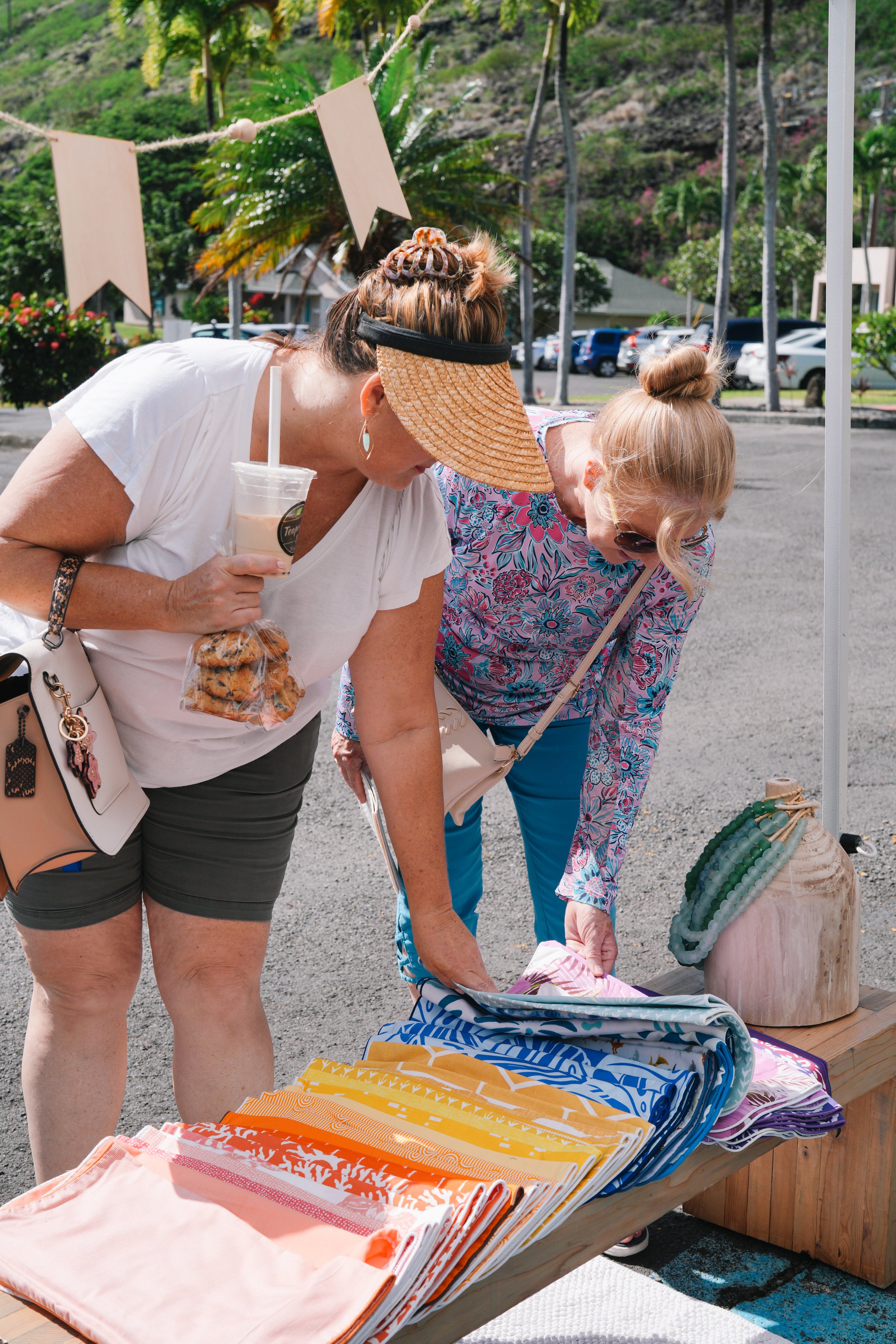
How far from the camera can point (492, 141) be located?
63.5ft

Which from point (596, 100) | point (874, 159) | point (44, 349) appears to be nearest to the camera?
point (44, 349)

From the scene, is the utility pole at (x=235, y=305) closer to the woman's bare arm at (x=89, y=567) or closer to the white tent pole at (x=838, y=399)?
the white tent pole at (x=838, y=399)

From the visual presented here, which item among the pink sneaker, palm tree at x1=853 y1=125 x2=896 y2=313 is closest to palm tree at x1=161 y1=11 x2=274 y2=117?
palm tree at x1=853 y1=125 x2=896 y2=313

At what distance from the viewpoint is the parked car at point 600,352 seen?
112 feet

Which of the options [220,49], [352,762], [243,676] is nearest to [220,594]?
[243,676]

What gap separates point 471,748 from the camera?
2.34 metres

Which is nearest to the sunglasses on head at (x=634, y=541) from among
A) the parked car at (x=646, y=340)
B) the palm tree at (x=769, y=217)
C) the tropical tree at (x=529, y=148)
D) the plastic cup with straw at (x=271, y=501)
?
the parked car at (x=646, y=340)

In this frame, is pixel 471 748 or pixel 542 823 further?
pixel 542 823

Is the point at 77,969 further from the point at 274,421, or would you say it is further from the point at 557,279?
the point at 557,279

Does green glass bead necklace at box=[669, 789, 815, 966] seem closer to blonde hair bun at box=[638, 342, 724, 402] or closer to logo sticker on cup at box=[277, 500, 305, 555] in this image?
blonde hair bun at box=[638, 342, 724, 402]

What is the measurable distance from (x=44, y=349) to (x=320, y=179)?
4.89 metres

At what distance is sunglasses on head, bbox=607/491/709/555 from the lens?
6.41ft

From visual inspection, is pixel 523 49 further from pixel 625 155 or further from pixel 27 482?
pixel 27 482

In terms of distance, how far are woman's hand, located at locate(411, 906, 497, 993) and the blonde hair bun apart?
912mm
